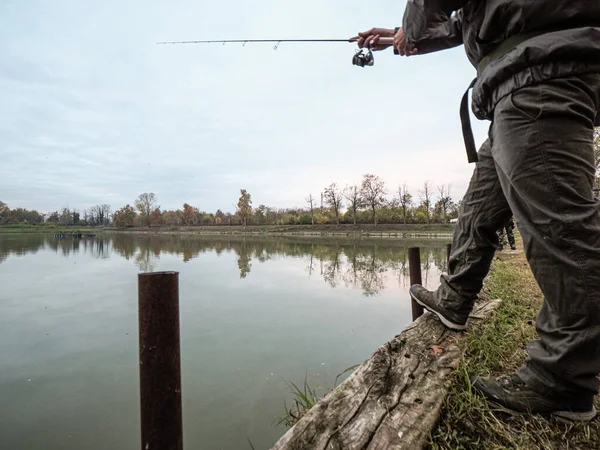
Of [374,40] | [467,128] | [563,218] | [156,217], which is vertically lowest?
[563,218]

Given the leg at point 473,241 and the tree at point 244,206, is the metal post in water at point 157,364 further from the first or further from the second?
the tree at point 244,206

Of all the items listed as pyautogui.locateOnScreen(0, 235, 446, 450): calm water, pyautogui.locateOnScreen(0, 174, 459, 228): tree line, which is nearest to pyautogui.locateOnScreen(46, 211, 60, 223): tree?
pyautogui.locateOnScreen(0, 174, 459, 228): tree line

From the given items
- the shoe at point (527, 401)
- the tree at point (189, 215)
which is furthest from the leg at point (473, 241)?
the tree at point (189, 215)

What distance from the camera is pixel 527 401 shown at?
1.12 metres

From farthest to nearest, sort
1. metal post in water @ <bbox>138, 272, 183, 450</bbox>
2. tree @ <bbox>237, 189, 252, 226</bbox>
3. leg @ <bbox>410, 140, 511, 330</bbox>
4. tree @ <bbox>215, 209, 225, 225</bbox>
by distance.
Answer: tree @ <bbox>215, 209, 225, 225</bbox> → tree @ <bbox>237, 189, 252, 226</bbox> → leg @ <bbox>410, 140, 511, 330</bbox> → metal post in water @ <bbox>138, 272, 183, 450</bbox>

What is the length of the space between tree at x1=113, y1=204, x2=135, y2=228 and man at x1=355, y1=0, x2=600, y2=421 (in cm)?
7593

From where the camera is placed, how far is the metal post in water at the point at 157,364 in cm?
94

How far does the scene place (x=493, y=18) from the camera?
3.66 feet

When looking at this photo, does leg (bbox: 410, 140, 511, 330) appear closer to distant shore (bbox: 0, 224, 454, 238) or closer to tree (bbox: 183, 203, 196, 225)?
distant shore (bbox: 0, 224, 454, 238)

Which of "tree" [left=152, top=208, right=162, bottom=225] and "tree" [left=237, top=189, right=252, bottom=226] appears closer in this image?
"tree" [left=237, top=189, right=252, bottom=226]

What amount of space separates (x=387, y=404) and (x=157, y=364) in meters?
0.82

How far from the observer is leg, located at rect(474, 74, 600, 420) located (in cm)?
97

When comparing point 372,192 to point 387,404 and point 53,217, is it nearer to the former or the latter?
point 387,404

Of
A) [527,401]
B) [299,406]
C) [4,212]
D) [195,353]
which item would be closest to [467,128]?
[527,401]
